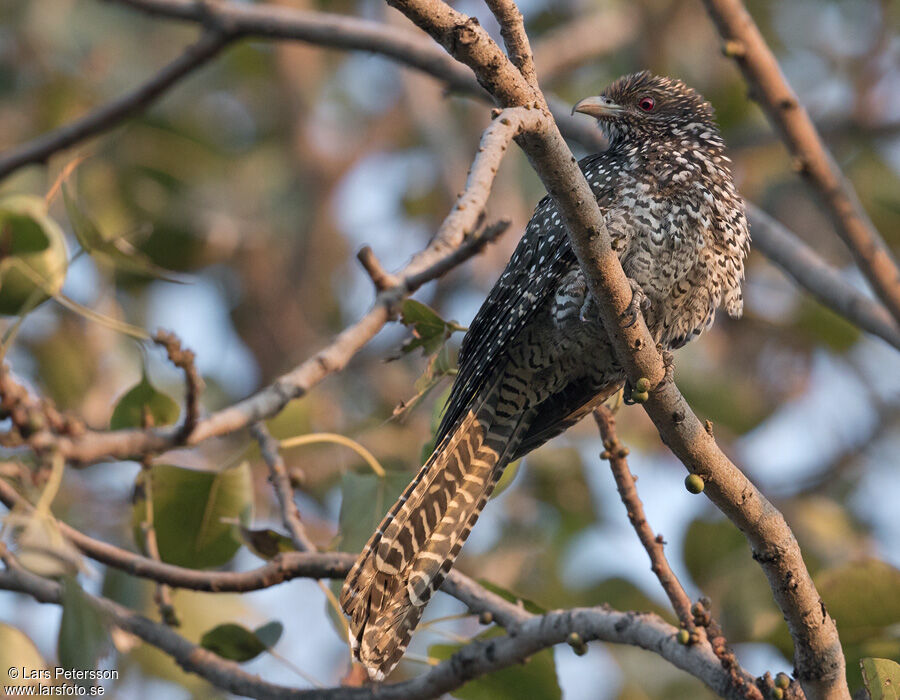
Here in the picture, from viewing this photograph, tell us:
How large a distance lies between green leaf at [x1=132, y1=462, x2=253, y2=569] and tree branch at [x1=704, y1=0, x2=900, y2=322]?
2242 mm

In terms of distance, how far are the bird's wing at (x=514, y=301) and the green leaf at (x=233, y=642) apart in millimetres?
856

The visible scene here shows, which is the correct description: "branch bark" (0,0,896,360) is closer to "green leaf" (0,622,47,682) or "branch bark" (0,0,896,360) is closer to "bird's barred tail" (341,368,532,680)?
"bird's barred tail" (341,368,532,680)

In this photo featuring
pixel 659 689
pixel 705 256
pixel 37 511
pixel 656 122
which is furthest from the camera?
pixel 659 689

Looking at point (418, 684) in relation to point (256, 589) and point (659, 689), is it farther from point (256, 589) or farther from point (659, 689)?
point (659, 689)

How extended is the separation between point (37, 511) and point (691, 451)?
155 centimetres

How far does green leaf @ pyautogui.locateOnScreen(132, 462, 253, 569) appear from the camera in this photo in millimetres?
3217

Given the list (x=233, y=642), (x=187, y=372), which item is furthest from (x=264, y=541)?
(x=187, y=372)

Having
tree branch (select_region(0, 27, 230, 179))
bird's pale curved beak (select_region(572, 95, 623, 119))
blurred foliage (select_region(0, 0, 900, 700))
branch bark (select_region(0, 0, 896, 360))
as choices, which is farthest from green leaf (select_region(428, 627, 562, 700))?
tree branch (select_region(0, 27, 230, 179))

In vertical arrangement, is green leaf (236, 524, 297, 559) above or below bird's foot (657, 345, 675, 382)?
below

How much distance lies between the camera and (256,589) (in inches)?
Result: 124

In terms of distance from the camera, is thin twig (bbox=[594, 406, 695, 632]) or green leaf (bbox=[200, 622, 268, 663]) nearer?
thin twig (bbox=[594, 406, 695, 632])

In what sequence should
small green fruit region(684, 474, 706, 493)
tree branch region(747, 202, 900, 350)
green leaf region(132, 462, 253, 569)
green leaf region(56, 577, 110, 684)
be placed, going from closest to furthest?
green leaf region(56, 577, 110, 684)
small green fruit region(684, 474, 706, 493)
green leaf region(132, 462, 253, 569)
tree branch region(747, 202, 900, 350)

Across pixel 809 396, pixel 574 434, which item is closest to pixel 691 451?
pixel 574 434

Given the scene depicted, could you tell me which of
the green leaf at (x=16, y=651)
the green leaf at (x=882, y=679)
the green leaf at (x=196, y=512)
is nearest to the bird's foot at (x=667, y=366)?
the green leaf at (x=882, y=679)
